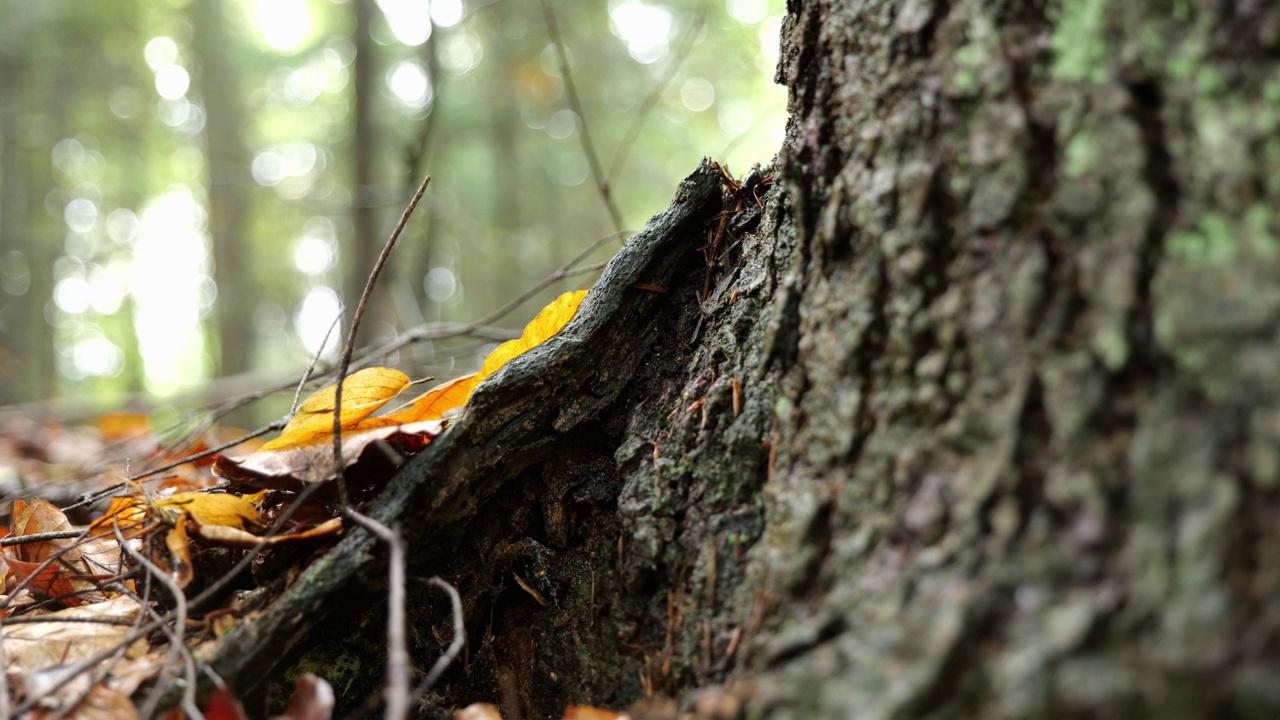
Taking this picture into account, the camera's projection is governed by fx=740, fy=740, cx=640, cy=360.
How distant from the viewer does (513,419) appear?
1269 millimetres

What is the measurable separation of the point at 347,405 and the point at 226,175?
31.6 ft

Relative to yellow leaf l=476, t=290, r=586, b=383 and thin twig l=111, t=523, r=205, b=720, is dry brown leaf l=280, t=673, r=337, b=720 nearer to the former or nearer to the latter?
thin twig l=111, t=523, r=205, b=720

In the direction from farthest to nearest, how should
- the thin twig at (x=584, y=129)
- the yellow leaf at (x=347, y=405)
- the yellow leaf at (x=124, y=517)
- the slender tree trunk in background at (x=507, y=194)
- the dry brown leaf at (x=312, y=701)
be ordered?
the slender tree trunk in background at (x=507, y=194) < the thin twig at (x=584, y=129) < the yellow leaf at (x=124, y=517) < the yellow leaf at (x=347, y=405) < the dry brown leaf at (x=312, y=701)

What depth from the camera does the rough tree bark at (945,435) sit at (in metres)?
0.66

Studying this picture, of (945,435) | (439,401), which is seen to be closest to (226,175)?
(439,401)

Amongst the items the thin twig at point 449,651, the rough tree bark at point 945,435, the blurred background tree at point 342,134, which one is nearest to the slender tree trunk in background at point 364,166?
the blurred background tree at point 342,134

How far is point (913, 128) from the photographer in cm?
92

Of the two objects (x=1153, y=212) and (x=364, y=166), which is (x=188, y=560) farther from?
(x=364, y=166)

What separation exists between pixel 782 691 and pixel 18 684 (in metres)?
1.17

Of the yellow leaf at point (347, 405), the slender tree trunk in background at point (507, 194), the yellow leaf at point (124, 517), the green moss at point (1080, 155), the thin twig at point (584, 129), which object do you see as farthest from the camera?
the slender tree trunk in background at point (507, 194)

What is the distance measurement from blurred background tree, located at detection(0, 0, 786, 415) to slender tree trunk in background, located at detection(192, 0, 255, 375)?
0.03m

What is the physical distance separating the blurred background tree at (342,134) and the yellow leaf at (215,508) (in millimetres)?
4656

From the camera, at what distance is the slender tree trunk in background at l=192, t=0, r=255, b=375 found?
9125mm

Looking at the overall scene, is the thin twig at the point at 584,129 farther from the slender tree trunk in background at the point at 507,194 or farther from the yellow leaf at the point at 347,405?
the slender tree trunk in background at the point at 507,194
